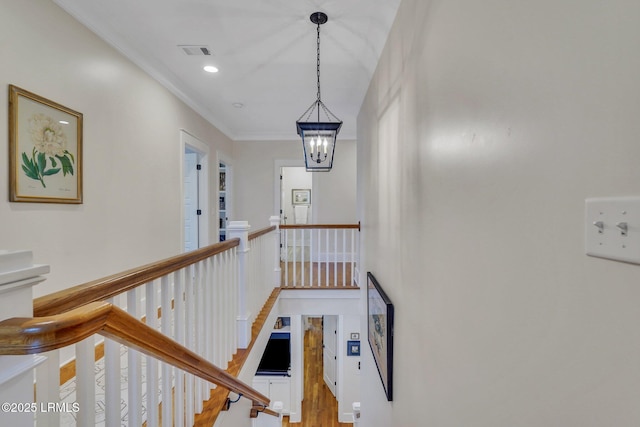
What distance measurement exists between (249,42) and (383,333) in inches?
104

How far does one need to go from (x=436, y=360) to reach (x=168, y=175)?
10.5 feet

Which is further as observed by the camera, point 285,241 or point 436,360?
point 285,241

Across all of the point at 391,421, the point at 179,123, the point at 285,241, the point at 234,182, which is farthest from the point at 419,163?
the point at 234,182

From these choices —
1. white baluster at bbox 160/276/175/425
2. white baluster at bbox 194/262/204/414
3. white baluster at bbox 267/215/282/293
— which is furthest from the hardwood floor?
white baluster at bbox 160/276/175/425

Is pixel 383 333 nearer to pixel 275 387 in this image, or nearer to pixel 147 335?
pixel 147 335

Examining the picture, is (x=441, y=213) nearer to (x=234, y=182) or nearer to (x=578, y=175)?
(x=578, y=175)

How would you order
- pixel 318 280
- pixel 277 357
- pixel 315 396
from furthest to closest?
pixel 277 357 < pixel 315 396 < pixel 318 280

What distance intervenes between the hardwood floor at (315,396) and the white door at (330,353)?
0.21 m

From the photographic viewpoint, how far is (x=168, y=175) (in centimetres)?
332

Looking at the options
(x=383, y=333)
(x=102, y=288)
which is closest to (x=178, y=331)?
(x=102, y=288)

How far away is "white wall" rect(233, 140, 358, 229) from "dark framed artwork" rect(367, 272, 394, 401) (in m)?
3.13

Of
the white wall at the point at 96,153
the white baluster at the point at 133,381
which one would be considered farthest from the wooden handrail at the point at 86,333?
the white wall at the point at 96,153

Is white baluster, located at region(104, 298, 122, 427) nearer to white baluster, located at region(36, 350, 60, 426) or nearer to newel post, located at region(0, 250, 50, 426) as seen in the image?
white baluster, located at region(36, 350, 60, 426)

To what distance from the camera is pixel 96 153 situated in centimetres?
228
